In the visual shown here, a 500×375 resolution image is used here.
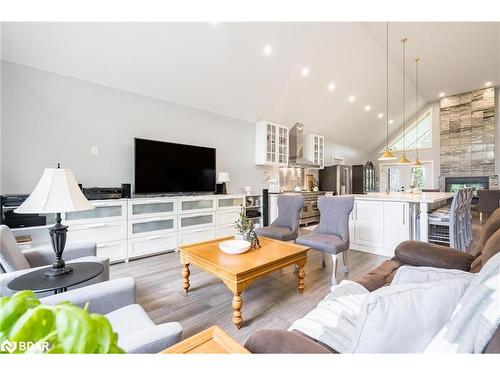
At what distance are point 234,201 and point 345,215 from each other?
233 centimetres

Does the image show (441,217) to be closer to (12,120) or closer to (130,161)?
(130,161)

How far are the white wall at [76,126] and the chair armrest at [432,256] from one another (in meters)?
3.75

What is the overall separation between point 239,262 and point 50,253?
5.21ft

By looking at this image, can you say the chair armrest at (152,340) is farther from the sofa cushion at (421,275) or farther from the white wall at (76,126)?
the white wall at (76,126)

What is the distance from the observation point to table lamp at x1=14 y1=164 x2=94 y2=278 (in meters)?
1.31

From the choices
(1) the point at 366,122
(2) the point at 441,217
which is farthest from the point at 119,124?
(1) the point at 366,122

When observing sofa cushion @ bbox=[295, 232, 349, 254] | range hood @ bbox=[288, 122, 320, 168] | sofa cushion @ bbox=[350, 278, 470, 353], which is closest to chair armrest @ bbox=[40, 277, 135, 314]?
sofa cushion @ bbox=[350, 278, 470, 353]

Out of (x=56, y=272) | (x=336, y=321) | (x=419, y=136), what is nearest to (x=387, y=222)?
(x=336, y=321)

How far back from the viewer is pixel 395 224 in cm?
336

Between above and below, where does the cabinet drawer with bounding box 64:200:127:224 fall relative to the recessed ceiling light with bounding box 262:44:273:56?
below

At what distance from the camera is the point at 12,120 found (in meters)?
2.76

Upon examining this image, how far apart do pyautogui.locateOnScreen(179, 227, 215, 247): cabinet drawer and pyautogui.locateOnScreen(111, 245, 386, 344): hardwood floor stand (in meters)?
0.64

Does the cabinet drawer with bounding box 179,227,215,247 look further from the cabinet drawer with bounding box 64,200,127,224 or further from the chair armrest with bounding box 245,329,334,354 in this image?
the chair armrest with bounding box 245,329,334,354

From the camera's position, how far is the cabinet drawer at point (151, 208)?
10.8 feet
